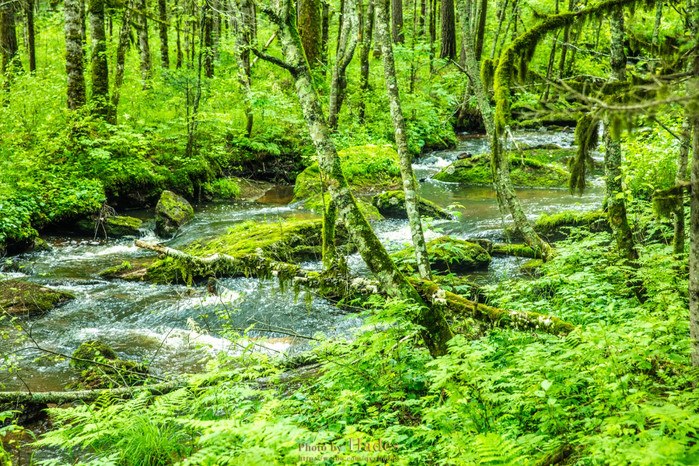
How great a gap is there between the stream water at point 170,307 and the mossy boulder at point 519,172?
2708mm

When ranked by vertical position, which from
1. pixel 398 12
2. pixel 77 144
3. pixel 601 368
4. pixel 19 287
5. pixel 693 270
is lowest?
pixel 19 287

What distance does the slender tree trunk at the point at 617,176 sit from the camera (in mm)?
5316

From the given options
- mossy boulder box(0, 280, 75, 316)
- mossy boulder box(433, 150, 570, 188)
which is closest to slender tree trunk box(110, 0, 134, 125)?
mossy boulder box(0, 280, 75, 316)

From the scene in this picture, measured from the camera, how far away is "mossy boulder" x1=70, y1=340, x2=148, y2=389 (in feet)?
19.0

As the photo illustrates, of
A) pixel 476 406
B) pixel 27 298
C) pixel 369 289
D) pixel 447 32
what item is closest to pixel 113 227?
pixel 27 298

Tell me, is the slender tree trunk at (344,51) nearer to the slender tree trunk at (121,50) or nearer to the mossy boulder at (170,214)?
the mossy boulder at (170,214)

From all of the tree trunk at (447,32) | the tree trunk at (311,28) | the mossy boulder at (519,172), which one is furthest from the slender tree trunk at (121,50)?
the tree trunk at (447,32)

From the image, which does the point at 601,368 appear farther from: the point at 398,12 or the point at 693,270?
the point at 398,12

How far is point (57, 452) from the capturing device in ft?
15.1

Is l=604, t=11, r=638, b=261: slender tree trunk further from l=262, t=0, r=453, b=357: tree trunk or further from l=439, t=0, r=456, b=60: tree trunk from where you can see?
l=439, t=0, r=456, b=60: tree trunk

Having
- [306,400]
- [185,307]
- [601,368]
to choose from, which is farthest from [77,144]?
[601,368]

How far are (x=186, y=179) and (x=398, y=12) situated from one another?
14318 mm

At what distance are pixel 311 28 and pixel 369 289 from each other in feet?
51.8

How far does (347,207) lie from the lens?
4.68 meters
